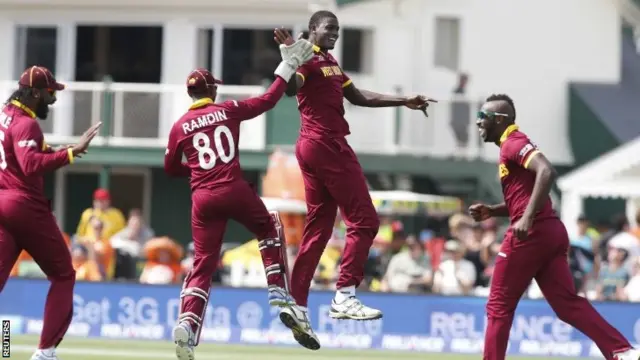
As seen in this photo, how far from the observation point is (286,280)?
46.5ft

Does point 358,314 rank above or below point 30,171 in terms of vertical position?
below

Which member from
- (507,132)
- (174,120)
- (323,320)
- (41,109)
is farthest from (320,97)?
(174,120)

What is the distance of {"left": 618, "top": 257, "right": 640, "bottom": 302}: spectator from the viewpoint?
69.5 ft

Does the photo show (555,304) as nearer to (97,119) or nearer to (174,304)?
(174,304)

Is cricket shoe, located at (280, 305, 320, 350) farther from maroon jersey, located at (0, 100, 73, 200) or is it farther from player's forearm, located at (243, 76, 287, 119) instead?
maroon jersey, located at (0, 100, 73, 200)

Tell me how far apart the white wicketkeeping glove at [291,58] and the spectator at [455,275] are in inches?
329

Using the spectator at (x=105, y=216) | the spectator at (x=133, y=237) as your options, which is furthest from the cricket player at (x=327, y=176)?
the spectator at (x=105, y=216)

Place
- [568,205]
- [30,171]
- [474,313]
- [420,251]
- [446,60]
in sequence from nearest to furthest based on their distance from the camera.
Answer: [30,171]
[474,313]
[420,251]
[568,205]
[446,60]

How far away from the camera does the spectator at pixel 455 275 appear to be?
70.7 feet

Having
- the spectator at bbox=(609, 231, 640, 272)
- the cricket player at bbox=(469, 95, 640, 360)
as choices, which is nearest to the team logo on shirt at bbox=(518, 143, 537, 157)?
the cricket player at bbox=(469, 95, 640, 360)

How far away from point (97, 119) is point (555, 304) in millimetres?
19067

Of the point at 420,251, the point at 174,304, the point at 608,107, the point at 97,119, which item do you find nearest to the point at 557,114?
the point at 608,107

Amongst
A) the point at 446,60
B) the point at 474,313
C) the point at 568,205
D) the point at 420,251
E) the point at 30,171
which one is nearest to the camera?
the point at 30,171

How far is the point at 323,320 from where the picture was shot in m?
20.9
